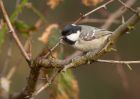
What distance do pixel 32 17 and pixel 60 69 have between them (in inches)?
191

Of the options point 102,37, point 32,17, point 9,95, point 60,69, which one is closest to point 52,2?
point 102,37

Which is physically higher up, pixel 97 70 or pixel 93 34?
pixel 93 34

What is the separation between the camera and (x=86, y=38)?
3.55 metres

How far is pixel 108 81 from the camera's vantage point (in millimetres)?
8117

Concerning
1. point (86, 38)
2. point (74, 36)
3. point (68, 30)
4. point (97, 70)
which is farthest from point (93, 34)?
point (97, 70)

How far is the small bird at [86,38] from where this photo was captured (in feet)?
11.3

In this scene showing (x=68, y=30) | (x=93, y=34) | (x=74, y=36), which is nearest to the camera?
(x=68, y=30)

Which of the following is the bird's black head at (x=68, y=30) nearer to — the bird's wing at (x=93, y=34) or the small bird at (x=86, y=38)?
the small bird at (x=86, y=38)

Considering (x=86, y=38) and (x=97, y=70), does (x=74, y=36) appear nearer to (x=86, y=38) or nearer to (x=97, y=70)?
(x=86, y=38)

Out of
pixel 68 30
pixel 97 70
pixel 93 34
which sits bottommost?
pixel 97 70

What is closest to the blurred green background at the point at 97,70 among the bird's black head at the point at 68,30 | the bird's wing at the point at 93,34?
the bird's wing at the point at 93,34

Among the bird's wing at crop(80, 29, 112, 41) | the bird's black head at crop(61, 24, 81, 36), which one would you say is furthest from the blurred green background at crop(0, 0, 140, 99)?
the bird's black head at crop(61, 24, 81, 36)

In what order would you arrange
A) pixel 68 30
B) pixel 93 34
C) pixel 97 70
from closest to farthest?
pixel 68 30 < pixel 93 34 < pixel 97 70

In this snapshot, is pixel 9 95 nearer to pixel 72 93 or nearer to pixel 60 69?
pixel 72 93
